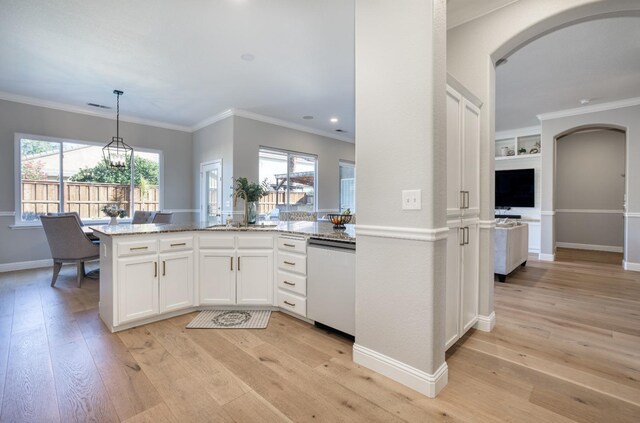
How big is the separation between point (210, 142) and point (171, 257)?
4.03m

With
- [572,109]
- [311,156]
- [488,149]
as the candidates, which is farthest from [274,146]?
[572,109]

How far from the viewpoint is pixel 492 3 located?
2.52m

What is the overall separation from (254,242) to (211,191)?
387cm

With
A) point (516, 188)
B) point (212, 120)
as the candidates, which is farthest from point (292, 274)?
point (516, 188)

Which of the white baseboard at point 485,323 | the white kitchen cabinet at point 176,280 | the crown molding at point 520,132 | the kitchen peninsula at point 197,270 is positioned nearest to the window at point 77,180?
the kitchen peninsula at point 197,270

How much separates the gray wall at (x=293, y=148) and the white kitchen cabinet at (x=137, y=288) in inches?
125

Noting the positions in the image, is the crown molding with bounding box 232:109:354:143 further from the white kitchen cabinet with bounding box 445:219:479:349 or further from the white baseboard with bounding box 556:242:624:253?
the white baseboard with bounding box 556:242:624:253

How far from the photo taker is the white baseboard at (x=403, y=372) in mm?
1749

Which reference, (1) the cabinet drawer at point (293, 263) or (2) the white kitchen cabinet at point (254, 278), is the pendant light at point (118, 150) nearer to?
(2) the white kitchen cabinet at point (254, 278)

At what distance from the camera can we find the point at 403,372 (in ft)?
6.09

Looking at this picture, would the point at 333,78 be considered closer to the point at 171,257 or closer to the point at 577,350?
the point at 171,257

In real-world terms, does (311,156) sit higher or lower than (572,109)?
lower

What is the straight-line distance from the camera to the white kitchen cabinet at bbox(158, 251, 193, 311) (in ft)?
9.26

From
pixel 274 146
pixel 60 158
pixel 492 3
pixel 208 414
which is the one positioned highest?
pixel 492 3
